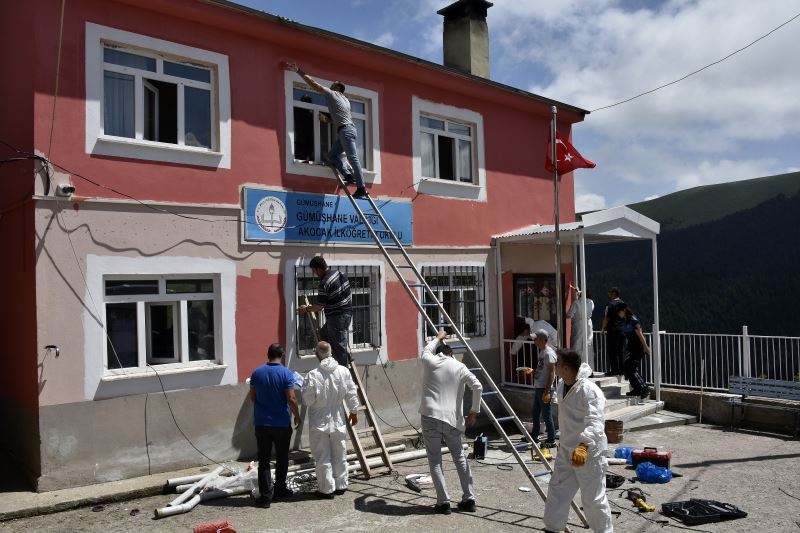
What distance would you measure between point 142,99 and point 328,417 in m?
4.73

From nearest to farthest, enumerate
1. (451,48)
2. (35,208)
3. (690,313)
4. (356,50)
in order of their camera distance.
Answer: (35,208)
(356,50)
(451,48)
(690,313)

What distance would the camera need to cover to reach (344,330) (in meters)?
8.84

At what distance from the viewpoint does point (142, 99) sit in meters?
8.27

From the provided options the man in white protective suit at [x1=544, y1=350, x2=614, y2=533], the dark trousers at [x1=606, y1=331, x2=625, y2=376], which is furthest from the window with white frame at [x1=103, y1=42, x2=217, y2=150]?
the dark trousers at [x1=606, y1=331, x2=625, y2=376]

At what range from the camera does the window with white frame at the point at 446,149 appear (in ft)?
38.4

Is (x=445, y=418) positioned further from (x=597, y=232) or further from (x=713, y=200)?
(x=713, y=200)

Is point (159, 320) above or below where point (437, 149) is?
below

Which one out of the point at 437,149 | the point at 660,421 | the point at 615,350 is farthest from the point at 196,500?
the point at 615,350

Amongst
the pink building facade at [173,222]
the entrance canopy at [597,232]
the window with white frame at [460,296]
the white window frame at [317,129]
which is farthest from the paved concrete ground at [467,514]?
the white window frame at [317,129]

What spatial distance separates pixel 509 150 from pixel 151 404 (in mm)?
8404

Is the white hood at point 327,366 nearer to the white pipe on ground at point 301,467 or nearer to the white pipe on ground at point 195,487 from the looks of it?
the white pipe on ground at point 301,467

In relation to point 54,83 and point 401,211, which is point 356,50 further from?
point 54,83

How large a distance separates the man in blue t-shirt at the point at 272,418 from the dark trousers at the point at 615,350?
6942mm

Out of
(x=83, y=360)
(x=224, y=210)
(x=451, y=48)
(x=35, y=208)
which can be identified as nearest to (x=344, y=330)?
(x=224, y=210)
